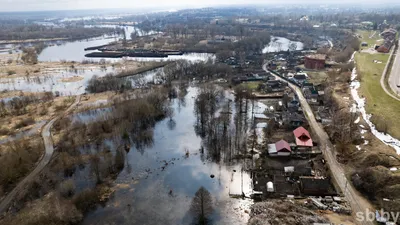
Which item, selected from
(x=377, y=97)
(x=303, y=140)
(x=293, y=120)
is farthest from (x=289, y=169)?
(x=377, y=97)

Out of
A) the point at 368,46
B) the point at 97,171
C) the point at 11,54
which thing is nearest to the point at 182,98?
the point at 97,171

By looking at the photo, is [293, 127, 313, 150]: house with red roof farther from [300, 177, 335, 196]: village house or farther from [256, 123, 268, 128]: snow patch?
[300, 177, 335, 196]: village house

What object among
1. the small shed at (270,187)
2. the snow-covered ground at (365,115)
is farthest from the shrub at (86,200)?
the snow-covered ground at (365,115)

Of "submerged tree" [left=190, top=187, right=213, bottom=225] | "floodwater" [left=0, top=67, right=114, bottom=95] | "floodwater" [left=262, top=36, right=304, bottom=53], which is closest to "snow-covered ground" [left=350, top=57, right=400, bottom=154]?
"submerged tree" [left=190, top=187, right=213, bottom=225]

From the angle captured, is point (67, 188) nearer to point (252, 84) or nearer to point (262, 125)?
point (262, 125)

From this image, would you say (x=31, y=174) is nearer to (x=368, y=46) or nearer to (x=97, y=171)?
(x=97, y=171)

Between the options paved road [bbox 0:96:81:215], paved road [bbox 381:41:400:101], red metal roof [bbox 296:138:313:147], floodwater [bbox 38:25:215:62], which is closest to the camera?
paved road [bbox 0:96:81:215]
